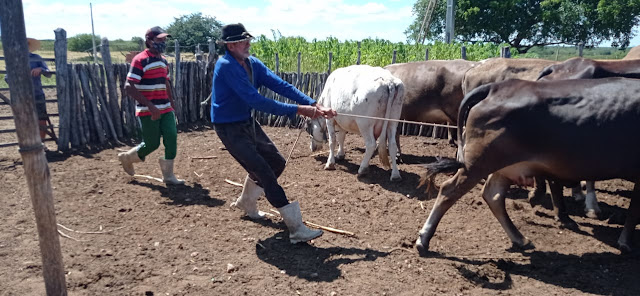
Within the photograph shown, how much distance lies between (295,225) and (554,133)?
8.25 feet

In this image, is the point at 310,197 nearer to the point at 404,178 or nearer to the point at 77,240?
the point at 404,178

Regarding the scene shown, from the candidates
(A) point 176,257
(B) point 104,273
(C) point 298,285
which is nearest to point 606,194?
(C) point 298,285

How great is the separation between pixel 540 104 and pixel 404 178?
3197 millimetres

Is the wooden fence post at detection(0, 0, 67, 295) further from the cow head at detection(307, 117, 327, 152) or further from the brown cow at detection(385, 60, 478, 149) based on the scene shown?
the brown cow at detection(385, 60, 478, 149)

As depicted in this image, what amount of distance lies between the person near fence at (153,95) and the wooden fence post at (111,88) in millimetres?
3370

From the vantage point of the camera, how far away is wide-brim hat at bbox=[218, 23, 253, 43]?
4656 mm

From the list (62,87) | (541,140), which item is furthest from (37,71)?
(541,140)

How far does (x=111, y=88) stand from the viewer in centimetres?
955

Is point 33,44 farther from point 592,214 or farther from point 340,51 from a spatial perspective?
point 340,51

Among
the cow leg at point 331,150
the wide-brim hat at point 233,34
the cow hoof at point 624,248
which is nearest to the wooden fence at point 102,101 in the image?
the cow leg at point 331,150

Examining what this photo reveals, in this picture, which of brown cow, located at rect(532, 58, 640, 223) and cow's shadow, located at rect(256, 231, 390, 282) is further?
brown cow, located at rect(532, 58, 640, 223)

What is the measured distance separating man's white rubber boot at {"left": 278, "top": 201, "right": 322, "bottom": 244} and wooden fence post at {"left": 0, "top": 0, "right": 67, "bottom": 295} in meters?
2.11

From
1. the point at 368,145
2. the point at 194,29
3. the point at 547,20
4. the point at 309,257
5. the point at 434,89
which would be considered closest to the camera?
the point at 309,257

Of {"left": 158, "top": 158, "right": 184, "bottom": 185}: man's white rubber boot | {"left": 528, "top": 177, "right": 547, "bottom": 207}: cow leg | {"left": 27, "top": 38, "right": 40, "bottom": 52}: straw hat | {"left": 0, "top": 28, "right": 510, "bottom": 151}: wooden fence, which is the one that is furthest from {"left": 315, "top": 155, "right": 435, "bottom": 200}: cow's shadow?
{"left": 27, "top": 38, "right": 40, "bottom": 52}: straw hat
